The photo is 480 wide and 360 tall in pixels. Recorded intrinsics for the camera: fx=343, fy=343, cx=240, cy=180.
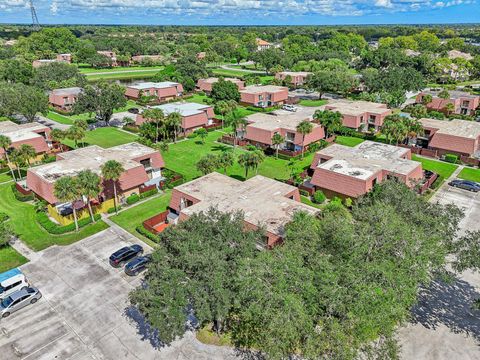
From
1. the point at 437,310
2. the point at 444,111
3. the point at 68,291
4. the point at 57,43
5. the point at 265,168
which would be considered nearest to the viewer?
the point at 437,310

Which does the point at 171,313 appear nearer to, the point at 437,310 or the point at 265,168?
the point at 437,310

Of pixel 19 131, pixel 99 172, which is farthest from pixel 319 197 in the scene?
pixel 19 131

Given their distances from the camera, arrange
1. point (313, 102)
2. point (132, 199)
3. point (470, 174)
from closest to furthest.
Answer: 1. point (132, 199)
2. point (470, 174)
3. point (313, 102)

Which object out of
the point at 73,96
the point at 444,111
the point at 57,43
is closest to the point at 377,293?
the point at 444,111

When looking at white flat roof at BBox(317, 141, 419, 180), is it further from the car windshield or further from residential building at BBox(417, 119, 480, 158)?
the car windshield

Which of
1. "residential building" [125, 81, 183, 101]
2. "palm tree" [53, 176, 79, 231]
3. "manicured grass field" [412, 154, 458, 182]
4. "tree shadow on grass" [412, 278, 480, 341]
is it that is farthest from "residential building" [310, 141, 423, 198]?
"residential building" [125, 81, 183, 101]

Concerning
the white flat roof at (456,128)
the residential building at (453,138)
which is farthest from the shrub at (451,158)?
the white flat roof at (456,128)

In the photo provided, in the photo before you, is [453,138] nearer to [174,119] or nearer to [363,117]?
[363,117]
